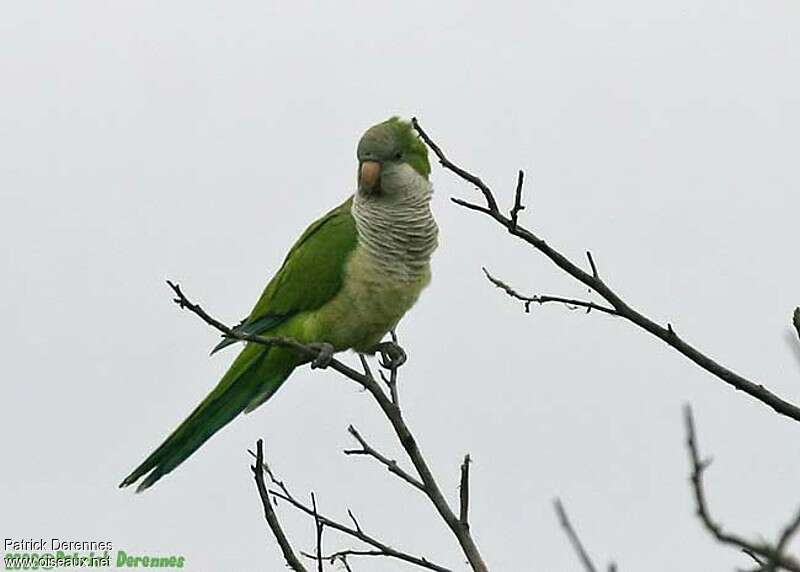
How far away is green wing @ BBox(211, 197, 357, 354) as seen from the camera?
5.98m

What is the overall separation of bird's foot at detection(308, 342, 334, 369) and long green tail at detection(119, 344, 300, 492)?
0.33m

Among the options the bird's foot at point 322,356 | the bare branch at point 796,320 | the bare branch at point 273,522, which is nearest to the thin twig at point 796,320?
the bare branch at point 796,320

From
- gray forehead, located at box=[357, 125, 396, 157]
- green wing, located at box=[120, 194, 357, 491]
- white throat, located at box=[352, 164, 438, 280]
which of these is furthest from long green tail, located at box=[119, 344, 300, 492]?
gray forehead, located at box=[357, 125, 396, 157]

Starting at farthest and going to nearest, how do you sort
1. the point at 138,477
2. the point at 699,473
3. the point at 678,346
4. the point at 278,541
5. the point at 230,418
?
1. the point at 230,418
2. the point at 138,477
3. the point at 278,541
4. the point at 678,346
5. the point at 699,473

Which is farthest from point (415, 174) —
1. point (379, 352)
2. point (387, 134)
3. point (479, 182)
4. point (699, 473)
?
point (699, 473)

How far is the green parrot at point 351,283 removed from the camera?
5.89 m

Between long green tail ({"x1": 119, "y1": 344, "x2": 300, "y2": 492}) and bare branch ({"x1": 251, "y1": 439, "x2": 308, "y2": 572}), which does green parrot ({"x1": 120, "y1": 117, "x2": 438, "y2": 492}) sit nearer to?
long green tail ({"x1": 119, "y1": 344, "x2": 300, "y2": 492})

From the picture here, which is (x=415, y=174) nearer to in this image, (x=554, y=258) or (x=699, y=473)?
(x=554, y=258)

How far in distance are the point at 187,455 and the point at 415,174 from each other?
1.66 meters

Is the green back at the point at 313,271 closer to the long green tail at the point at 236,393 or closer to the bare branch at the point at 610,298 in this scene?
the long green tail at the point at 236,393

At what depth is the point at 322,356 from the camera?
5391 mm

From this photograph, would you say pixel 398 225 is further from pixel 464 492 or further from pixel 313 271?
pixel 464 492

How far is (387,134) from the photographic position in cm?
608

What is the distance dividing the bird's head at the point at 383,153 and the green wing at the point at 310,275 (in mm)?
222
